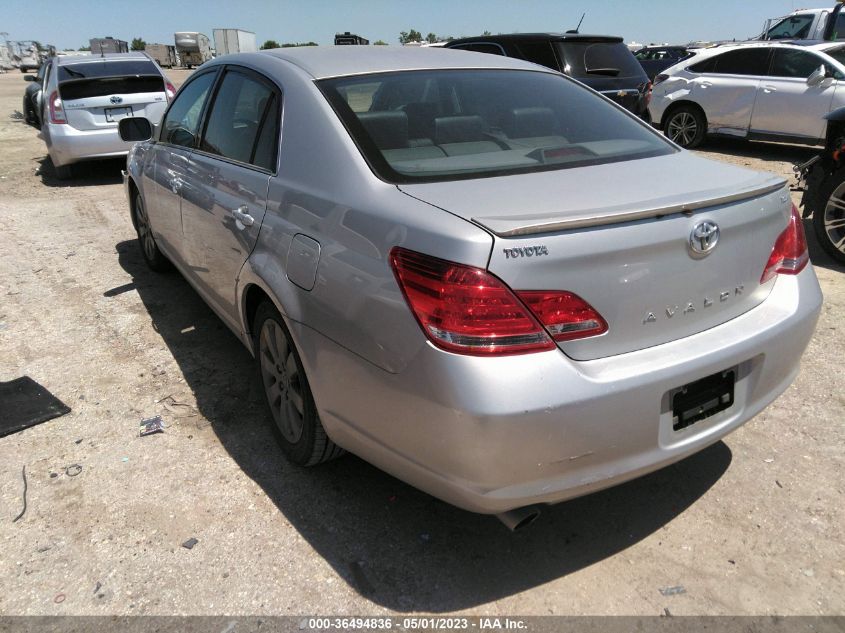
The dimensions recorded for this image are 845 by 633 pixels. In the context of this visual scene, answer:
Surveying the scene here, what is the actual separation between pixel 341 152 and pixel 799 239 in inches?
69.1

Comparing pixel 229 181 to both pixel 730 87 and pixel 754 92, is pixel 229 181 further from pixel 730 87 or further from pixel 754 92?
pixel 730 87

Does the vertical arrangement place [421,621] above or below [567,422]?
below

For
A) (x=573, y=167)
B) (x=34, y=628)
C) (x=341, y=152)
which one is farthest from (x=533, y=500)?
(x=34, y=628)

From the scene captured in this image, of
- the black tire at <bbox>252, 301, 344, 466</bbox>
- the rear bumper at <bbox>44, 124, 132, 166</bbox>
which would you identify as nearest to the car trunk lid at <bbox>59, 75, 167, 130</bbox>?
the rear bumper at <bbox>44, 124, 132, 166</bbox>

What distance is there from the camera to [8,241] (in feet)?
22.1

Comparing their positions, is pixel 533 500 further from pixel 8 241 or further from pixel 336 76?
pixel 8 241

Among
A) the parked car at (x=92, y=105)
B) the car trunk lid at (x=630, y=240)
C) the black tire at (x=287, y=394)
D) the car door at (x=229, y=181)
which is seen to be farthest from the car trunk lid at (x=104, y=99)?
the car trunk lid at (x=630, y=240)

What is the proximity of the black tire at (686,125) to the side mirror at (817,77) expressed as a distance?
163cm

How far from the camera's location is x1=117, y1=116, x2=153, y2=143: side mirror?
494 centimetres

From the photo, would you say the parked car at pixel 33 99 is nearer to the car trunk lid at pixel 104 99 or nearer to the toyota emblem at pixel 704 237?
the car trunk lid at pixel 104 99

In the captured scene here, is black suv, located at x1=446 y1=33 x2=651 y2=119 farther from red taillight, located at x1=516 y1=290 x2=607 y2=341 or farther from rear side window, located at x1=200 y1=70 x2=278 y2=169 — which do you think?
red taillight, located at x1=516 y1=290 x2=607 y2=341

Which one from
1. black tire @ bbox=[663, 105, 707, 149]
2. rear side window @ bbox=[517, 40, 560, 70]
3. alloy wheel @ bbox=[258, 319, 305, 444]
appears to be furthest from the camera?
black tire @ bbox=[663, 105, 707, 149]

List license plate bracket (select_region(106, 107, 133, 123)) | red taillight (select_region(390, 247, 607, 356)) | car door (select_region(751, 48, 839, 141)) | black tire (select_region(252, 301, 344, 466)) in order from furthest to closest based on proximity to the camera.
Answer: car door (select_region(751, 48, 839, 141)), license plate bracket (select_region(106, 107, 133, 123)), black tire (select_region(252, 301, 344, 466)), red taillight (select_region(390, 247, 607, 356))

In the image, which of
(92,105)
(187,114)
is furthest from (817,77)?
(92,105)
